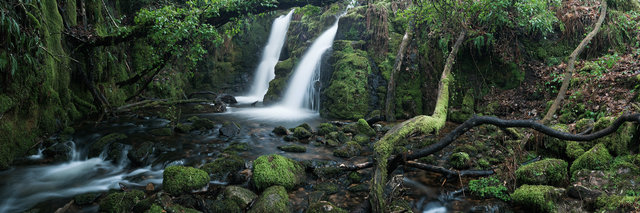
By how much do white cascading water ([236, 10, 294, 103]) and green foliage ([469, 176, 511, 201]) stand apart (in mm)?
15125

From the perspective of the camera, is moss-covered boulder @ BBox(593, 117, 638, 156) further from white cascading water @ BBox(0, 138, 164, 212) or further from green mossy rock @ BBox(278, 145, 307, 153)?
white cascading water @ BBox(0, 138, 164, 212)

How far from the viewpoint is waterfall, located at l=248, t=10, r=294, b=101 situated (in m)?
19.3

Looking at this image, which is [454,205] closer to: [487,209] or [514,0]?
[487,209]

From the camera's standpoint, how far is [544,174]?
4.03m

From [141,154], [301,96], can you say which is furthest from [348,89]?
[141,154]

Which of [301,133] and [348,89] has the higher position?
[348,89]

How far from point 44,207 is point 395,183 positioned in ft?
16.1

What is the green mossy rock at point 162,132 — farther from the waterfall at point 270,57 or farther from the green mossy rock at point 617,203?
the waterfall at point 270,57

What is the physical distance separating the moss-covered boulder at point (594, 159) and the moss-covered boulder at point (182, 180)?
17.7 feet

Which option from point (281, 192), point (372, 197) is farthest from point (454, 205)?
point (281, 192)

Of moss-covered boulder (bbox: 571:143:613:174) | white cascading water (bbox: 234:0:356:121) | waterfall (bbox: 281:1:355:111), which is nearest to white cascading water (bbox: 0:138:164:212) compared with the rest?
white cascading water (bbox: 234:0:356:121)

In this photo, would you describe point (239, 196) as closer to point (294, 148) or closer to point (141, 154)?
point (294, 148)

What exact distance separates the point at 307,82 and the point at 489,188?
944 cm

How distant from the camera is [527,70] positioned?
28.2 ft
